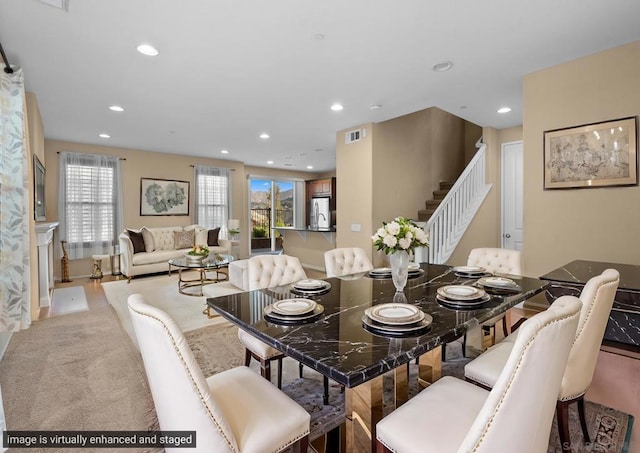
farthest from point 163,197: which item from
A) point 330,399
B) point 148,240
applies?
point 330,399

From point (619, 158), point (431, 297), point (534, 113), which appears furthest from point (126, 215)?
point (619, 158)

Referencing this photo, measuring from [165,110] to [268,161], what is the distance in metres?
4.20

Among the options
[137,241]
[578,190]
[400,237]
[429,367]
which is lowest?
[429,367]

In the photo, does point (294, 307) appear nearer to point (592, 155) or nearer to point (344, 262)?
point (344, 262)

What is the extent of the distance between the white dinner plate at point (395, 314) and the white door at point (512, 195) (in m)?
4.44

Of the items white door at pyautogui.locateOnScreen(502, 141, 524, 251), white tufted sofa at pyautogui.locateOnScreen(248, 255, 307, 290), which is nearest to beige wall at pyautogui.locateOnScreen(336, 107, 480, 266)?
white door at pyautogui.locateOnScreen(502, 141, 524, 251)

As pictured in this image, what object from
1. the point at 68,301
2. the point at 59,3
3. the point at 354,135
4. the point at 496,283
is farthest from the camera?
the point at 354,135

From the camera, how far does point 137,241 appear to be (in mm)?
6113

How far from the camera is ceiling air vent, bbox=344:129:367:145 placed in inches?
197

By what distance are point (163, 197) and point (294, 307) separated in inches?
261

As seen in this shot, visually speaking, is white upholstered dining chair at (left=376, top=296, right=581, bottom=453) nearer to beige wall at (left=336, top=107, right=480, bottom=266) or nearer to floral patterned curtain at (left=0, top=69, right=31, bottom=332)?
floral patterned curtain at (left=0, top=69, right=31, bottom=332)

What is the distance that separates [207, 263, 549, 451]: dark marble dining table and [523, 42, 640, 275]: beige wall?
1.46 m

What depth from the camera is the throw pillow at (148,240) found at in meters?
6.27

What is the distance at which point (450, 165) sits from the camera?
6.65m
